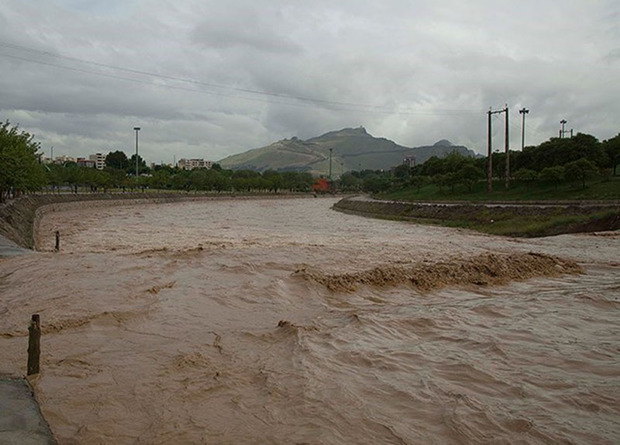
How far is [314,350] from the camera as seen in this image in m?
8.46

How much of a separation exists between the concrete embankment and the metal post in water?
17.0 meters

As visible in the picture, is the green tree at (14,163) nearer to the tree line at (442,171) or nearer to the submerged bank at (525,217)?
the tree line at (442,171)

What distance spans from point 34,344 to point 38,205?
47.7m

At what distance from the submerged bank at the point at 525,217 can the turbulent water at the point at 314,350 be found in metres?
14.6

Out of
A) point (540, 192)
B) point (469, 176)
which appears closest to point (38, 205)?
point (469, 176)

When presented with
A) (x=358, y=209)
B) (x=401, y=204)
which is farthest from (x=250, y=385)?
(x=358, y=209)

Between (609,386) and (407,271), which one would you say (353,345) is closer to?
(609,386)

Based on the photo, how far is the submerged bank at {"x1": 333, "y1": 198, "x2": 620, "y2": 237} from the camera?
29.6 meters

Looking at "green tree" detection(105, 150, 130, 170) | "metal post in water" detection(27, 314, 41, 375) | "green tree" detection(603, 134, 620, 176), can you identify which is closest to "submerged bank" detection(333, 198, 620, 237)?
"green tree" detection(603, 134, 620, 176)

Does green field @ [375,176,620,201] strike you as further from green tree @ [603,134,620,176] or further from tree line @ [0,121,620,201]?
green tree @ [603,134,620,176]

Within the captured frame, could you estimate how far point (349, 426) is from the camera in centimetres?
584

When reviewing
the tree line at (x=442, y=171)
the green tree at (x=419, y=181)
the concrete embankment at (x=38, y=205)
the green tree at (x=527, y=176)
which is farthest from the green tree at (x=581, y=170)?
the concrete embankment at (x=38, y=205)

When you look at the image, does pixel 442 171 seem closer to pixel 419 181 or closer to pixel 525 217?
pixel 419 181

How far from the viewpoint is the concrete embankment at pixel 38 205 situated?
24.8 m
